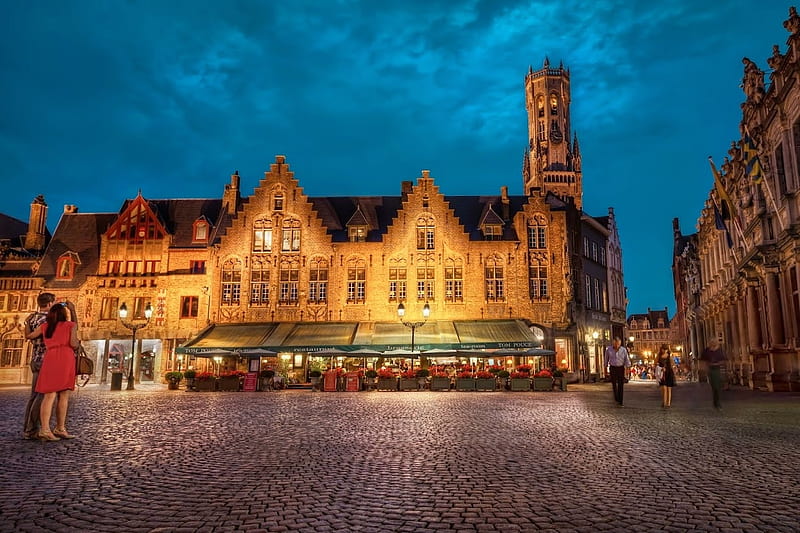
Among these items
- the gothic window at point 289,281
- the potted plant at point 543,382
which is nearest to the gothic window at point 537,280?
the potted plant at point 543,382

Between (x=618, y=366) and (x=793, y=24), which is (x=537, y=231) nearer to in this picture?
(x=793, y=24)

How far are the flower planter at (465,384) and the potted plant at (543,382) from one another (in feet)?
9.56

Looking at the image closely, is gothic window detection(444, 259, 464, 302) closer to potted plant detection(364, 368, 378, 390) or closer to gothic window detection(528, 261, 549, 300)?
gothic window detection(528, 261, 549, 300)

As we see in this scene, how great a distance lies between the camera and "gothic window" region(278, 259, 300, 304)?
39.1 m

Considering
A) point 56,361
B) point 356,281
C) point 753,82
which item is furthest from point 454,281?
point 56,361

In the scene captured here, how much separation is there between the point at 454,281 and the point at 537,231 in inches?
258

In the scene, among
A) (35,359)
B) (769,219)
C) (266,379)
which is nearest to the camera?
(35,359)

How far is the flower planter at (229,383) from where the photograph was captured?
94.6ft

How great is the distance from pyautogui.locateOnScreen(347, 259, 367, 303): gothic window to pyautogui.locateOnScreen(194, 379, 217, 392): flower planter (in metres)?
11.8

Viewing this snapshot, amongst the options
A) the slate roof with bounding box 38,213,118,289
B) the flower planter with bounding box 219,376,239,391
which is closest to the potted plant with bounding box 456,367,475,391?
the flower planter with bounding box 219,376,239,391

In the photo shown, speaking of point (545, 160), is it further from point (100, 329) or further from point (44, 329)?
point (44, 329)

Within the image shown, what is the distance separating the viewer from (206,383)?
94.5 feet

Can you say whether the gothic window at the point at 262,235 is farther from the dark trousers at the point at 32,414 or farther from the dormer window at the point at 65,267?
the dark trousers at the point at 32,414

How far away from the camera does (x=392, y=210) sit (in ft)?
141
